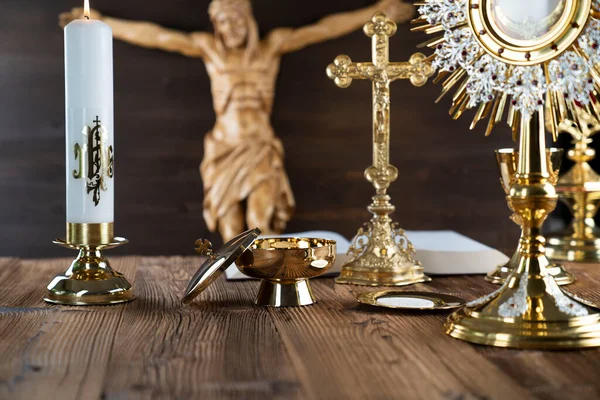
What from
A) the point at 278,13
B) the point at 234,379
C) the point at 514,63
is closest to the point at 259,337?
the point at 234,379

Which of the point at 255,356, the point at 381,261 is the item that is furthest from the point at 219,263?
the point at 381,261

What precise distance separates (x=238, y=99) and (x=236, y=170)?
0.29 m

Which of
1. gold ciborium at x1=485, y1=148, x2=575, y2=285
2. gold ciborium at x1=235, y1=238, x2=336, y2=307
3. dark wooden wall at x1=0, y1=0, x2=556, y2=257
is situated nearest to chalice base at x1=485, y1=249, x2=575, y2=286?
gold ciborium at x1=485, y1=148, x2=575, y2=285

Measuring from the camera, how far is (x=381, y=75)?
1.14 m

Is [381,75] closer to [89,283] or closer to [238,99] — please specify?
[89,283]

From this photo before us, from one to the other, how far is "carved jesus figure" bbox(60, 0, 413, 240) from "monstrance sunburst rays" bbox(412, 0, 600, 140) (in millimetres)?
2488

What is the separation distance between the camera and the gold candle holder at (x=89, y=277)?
3.05ft

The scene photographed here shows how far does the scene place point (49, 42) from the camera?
11.0 feet

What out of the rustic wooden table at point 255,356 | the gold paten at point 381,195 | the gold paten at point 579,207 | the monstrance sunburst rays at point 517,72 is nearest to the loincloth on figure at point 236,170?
the gold paten at point 579,207

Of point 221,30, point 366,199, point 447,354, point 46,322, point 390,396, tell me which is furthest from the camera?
point 366,199

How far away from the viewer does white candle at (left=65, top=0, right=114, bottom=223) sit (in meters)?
0.94

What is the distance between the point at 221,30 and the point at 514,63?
2.65m

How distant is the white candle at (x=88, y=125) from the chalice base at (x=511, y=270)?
0.52 metres

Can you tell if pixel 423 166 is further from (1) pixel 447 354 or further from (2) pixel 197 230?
(1) pixel 447 354
